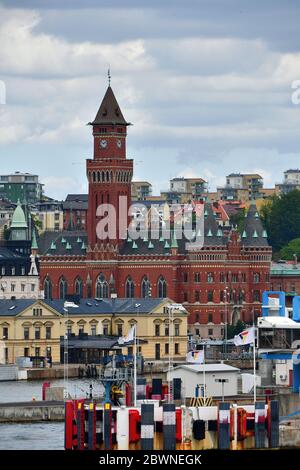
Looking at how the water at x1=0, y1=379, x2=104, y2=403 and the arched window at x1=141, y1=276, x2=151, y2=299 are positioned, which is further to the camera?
the arched window at x1=141, y1=276, x2=151, y2=299

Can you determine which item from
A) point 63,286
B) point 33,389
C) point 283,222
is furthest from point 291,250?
point 33,389

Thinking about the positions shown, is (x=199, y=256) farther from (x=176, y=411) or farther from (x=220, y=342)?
(x=176, y=411)

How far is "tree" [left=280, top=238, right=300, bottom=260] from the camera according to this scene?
609ft

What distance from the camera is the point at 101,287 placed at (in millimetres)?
152875

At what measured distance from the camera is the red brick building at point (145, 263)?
15238cm

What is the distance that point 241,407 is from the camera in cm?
7881

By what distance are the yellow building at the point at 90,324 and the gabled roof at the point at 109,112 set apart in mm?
18142

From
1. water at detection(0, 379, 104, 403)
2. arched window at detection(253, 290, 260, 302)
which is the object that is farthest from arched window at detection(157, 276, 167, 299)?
water at detection(0, 379, 104, 403)

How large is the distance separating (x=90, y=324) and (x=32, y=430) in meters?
45.7

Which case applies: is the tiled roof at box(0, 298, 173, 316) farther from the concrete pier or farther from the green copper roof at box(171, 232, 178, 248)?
the concrete pier

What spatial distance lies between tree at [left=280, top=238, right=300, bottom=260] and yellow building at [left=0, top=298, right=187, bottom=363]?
158 ft

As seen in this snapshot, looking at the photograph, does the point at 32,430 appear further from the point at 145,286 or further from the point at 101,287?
the point at 101,287

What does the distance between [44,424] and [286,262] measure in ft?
287
